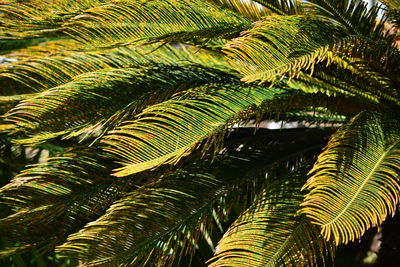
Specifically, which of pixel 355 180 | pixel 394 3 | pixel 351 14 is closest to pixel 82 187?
pixel 355 180

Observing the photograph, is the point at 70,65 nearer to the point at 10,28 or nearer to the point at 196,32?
the point at 10,28

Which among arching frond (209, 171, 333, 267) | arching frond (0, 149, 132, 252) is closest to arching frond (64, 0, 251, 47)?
arching frond (0, 149, 132, 252)

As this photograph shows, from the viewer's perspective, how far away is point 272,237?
2.25m

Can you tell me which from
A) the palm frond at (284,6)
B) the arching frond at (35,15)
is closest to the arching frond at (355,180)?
the palm frond at (284,6)

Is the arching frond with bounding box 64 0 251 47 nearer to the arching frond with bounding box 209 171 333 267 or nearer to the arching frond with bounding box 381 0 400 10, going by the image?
the arching frond with bounding box 381 0 400 10

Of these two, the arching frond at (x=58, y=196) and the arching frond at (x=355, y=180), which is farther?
the arching frond at (x=58, y=196)

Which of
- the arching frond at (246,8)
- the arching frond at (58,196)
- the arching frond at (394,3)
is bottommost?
the arching frond at (58,196)

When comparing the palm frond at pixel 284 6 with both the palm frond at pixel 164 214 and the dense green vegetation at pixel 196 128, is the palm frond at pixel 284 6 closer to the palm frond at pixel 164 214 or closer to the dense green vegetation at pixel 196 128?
the dense green vegetation at pixel 196 128

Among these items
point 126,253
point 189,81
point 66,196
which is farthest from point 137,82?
point 126,253

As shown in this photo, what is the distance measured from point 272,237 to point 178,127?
1.84 ft

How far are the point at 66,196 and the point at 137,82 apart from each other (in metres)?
0.62

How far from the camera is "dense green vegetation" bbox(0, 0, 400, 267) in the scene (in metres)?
2.18

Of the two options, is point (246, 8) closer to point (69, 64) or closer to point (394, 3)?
point (394, 3)

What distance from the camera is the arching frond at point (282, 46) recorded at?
2.09 meters
